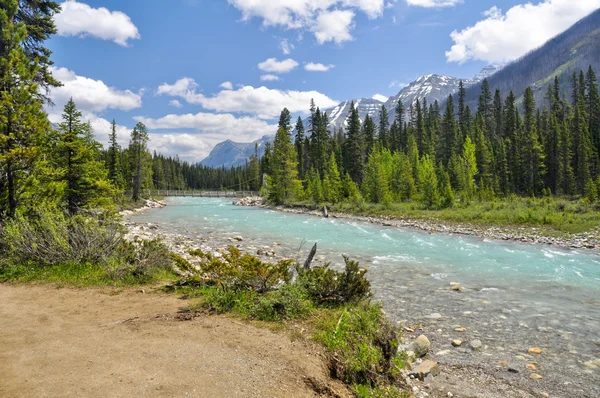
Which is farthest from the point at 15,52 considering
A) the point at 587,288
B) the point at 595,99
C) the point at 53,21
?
the point at 595,99

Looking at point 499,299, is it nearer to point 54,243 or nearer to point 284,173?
point 54,243

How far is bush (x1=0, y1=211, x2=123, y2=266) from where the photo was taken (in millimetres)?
10523

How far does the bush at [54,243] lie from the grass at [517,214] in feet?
88.2

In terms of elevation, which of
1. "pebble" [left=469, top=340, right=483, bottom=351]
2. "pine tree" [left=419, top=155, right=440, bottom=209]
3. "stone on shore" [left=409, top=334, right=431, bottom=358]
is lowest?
"pebble" [left=469, top=340, right=483, bottom=351]

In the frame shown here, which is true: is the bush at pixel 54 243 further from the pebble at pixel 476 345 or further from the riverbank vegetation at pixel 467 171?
the riverbank vegetation at pixel 467 171

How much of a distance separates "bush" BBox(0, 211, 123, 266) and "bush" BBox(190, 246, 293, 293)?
4571mm

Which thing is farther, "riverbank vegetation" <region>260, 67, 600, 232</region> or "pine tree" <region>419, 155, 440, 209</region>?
"pine tree" <region>419, 155, 440, 209</region>

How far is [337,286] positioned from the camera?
7.98m

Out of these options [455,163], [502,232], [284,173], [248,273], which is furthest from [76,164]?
[455,163]

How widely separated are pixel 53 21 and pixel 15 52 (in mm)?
6498

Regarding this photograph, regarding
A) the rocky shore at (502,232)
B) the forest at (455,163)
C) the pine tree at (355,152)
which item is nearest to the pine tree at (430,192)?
the forest at (455,163)

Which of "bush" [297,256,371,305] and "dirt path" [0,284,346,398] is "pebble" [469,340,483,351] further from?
"dirt path" [0,284,346,398]

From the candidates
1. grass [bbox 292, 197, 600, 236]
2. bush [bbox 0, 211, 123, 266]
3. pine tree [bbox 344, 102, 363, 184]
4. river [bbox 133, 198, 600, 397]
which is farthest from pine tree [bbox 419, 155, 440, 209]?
bush [bbox 0, 211, 123, 266]

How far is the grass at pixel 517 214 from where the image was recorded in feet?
81.0
